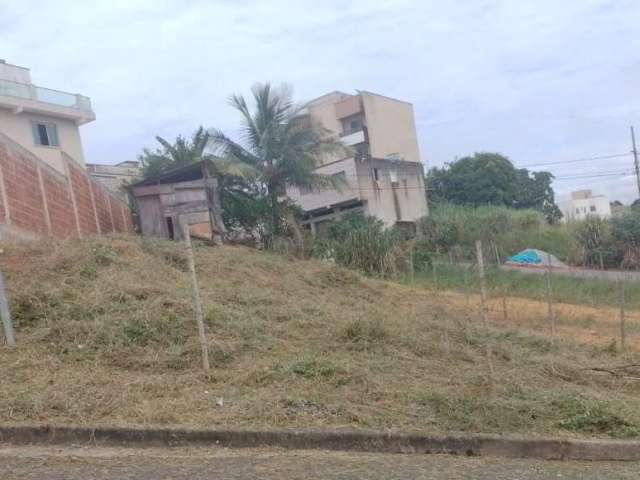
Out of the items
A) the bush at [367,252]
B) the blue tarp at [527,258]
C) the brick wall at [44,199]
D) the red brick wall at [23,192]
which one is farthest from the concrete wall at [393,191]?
the red brick wall at [23,192]

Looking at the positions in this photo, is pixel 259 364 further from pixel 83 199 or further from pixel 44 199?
pixel 83 199

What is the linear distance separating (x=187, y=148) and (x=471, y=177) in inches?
795

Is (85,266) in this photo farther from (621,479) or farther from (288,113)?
(288,113)

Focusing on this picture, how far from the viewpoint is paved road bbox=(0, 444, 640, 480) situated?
3811mm

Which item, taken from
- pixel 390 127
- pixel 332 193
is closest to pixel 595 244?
pixel 332 193

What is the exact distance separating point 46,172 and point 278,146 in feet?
35.0

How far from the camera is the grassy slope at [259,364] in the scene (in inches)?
187

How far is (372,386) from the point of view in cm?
544

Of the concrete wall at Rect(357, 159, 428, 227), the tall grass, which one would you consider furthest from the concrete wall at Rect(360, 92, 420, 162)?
the tall grass

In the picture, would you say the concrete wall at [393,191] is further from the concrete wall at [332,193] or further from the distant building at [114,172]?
the distant building at [114,172]

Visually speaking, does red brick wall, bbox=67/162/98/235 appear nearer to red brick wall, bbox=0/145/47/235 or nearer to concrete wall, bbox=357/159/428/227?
red brick wall, bbox=0/145/47/235

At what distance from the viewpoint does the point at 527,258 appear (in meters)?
26.3

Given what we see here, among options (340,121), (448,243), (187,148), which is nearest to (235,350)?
(187,148)

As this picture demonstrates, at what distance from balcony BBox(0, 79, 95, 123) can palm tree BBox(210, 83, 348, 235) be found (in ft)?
26.1
